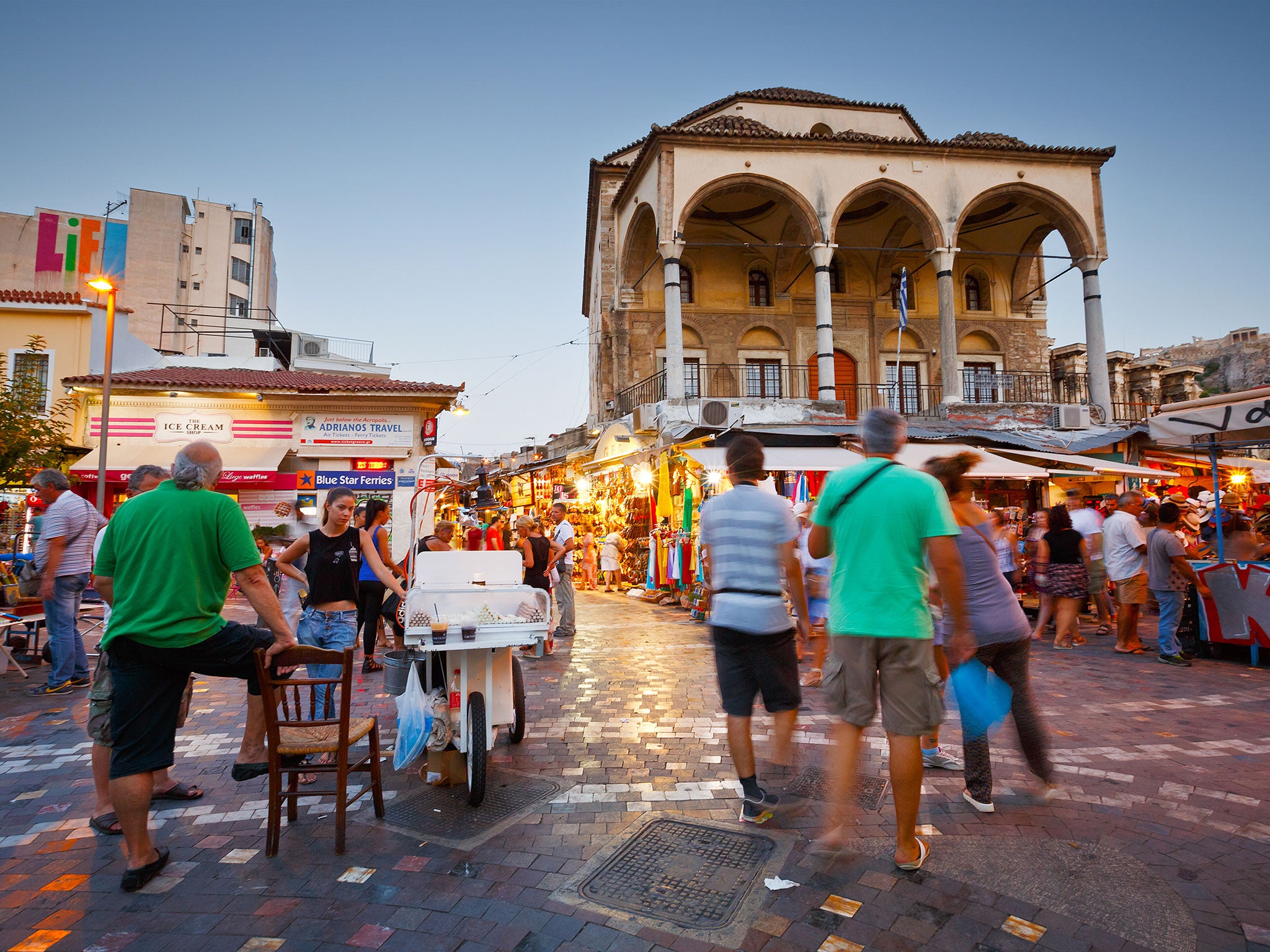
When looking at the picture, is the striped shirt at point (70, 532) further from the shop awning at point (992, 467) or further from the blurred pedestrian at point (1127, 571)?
the blurred pedestrian at point (1127, 571)

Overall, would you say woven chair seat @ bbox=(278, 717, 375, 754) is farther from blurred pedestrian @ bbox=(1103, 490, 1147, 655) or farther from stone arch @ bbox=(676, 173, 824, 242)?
stone arch @ bbox=(676, 173, 824, 242)

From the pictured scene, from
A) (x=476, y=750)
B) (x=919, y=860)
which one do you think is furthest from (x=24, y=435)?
(x=919, y=860)

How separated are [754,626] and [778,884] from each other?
1140 millimetres

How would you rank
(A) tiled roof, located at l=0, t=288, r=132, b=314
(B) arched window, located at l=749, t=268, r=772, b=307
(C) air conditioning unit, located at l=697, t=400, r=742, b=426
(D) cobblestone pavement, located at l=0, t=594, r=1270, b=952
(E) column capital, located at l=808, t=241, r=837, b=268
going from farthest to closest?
1. (B) arched window, located at l=749, t=268, r=772, b=307
2. (A) tiled roof, located at l=0, t=288, r=132, b=314
3. (E) column capital, located at l=808, t=241, r=837, b=268
4. (C) air conditioning unit, located at l=697, t=400, r=742, b=426
5. (D) cobblestone pavement, located at l=0, t=594, r=1270, b=952

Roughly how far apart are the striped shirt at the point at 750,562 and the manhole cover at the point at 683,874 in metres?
1.02

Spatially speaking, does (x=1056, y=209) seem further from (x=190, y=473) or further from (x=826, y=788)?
(x=190, y=473)

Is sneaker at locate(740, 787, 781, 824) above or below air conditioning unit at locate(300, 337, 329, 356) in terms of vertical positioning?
below

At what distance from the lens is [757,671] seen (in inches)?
146

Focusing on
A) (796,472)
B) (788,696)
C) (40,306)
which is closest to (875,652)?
(788,696)

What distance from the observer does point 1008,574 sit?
10.3m

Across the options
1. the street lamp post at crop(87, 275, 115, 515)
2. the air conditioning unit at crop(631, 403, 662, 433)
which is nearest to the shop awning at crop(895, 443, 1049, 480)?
the air conditioning unit at crop(631, 403, 662, 433)

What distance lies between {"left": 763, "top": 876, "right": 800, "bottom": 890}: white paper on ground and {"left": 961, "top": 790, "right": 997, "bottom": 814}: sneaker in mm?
1329

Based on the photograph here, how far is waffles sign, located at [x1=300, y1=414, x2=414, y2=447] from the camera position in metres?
17.6

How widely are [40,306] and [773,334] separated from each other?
1982 cm
